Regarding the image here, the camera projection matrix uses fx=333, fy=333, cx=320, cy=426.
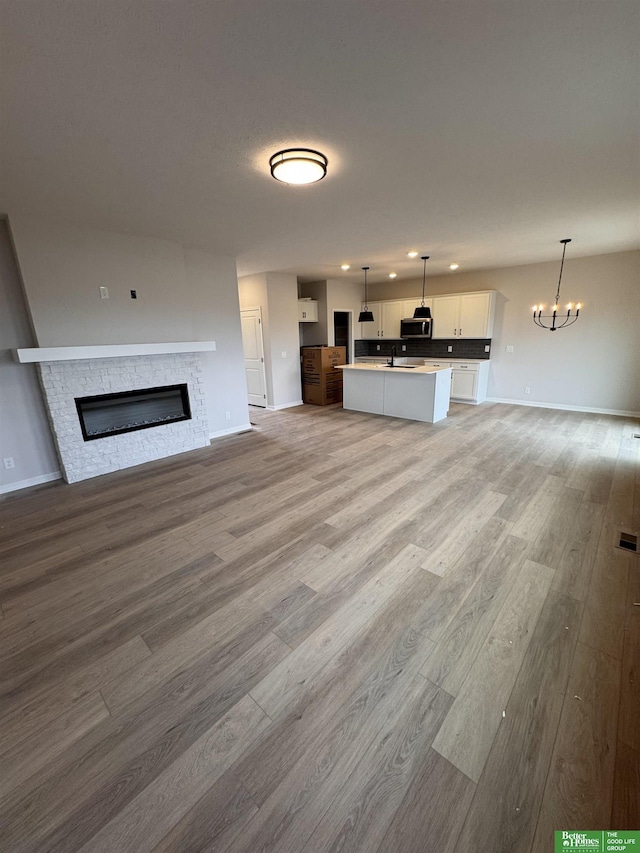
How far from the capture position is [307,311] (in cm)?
776

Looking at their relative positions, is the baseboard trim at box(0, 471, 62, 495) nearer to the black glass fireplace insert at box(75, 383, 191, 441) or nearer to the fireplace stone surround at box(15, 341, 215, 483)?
the fireplace stone surround at box(15, 341, 215, 483)

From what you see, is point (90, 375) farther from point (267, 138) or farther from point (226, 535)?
point (267, 138)

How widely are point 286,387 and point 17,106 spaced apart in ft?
18.7

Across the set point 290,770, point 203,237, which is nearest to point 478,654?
point 290,770

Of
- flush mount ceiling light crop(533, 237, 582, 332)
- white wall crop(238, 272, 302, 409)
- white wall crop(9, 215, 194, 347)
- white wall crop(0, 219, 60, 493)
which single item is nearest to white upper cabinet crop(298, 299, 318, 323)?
white wall crop(238, 272, 302, 409)

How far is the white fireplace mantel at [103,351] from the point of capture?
338 centimetres

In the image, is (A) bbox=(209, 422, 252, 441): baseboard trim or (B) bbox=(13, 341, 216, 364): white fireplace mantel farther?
(A) bbox=(209, 422, 252, 441): baseboard trim

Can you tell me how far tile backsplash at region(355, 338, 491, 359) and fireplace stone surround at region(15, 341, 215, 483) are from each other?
5.26m

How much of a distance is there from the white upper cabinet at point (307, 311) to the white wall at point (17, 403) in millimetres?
5019

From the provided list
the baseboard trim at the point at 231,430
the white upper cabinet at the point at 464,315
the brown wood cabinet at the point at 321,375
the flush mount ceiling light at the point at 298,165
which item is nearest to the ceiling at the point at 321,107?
the flush mount ceiling light at the point at 298,165

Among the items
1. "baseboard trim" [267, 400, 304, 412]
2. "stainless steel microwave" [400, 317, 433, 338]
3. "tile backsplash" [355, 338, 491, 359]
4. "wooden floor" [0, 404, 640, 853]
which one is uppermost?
"stainless steel microwave" [400, 317, 433, 338]

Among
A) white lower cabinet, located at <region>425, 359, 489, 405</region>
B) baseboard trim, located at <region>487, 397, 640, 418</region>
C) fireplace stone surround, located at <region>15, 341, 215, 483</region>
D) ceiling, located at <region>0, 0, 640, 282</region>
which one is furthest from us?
white lower cabinet, located at <region>425, 359, 489, 405</region>

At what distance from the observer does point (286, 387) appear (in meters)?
7.31

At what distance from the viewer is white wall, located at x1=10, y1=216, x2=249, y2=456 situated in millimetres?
3461
